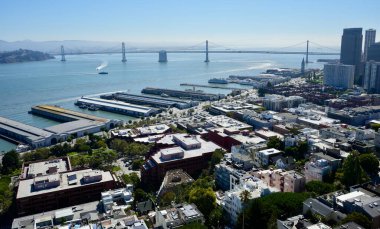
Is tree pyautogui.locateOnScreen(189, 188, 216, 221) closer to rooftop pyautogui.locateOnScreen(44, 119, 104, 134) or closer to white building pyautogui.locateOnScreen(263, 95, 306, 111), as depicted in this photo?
rooftop pyautogui.locateOnScreen(44, 119, 104, 134)

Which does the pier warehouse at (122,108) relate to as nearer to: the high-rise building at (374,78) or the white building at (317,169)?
the white building at (317,169)

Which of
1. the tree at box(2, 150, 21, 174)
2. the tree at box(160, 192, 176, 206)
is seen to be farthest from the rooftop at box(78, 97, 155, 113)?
the tree at box(160, 192, 176, 206)

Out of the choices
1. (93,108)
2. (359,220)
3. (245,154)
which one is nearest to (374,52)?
(93,108)

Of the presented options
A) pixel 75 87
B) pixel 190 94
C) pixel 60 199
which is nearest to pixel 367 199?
pixel 60 199

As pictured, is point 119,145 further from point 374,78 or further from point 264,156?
point 374,78

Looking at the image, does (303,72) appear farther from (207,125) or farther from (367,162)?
(367,162)

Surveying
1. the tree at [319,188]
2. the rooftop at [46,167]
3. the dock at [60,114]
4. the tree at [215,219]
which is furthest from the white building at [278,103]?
the tree at [215,219]
